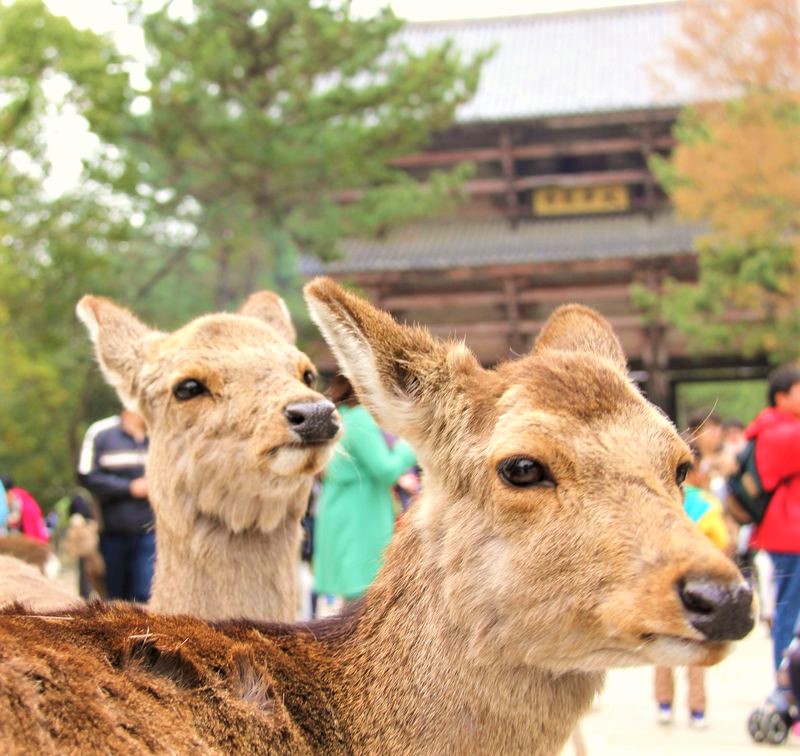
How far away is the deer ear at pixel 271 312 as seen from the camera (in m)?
5.23

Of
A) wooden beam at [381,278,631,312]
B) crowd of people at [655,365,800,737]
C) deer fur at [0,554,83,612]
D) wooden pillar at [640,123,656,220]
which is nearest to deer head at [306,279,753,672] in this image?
deer fur at [0,554,83,612]

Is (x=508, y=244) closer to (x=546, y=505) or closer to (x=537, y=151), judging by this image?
(x=537, y=151)

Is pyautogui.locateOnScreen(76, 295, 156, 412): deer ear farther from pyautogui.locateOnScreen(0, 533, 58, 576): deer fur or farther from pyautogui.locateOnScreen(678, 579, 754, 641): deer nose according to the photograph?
pyautogui.locateOnScreen(678, 579, 754, 641): deer nose

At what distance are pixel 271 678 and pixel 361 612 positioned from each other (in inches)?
17.3

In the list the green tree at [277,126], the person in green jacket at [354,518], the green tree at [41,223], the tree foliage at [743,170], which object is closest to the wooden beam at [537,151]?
the tree foliage at [743,170]

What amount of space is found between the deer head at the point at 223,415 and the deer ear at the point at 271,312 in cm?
33

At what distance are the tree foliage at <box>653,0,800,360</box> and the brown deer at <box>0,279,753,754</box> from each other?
47.6 feet

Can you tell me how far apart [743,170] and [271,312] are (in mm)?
13056

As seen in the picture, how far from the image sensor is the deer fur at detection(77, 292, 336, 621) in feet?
13.5

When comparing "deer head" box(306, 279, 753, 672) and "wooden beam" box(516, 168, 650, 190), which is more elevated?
"wooden beam" box(516, 168, 650, 190)

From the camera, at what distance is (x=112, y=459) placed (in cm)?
692

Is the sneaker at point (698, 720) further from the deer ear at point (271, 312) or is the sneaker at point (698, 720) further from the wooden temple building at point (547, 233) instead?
the wooden temple building at point (547, 233)

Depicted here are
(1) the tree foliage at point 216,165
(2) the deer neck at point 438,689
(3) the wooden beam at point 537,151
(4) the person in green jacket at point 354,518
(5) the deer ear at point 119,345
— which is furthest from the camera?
(3) the wooden beam at point 537,151

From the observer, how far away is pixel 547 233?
24.0m
